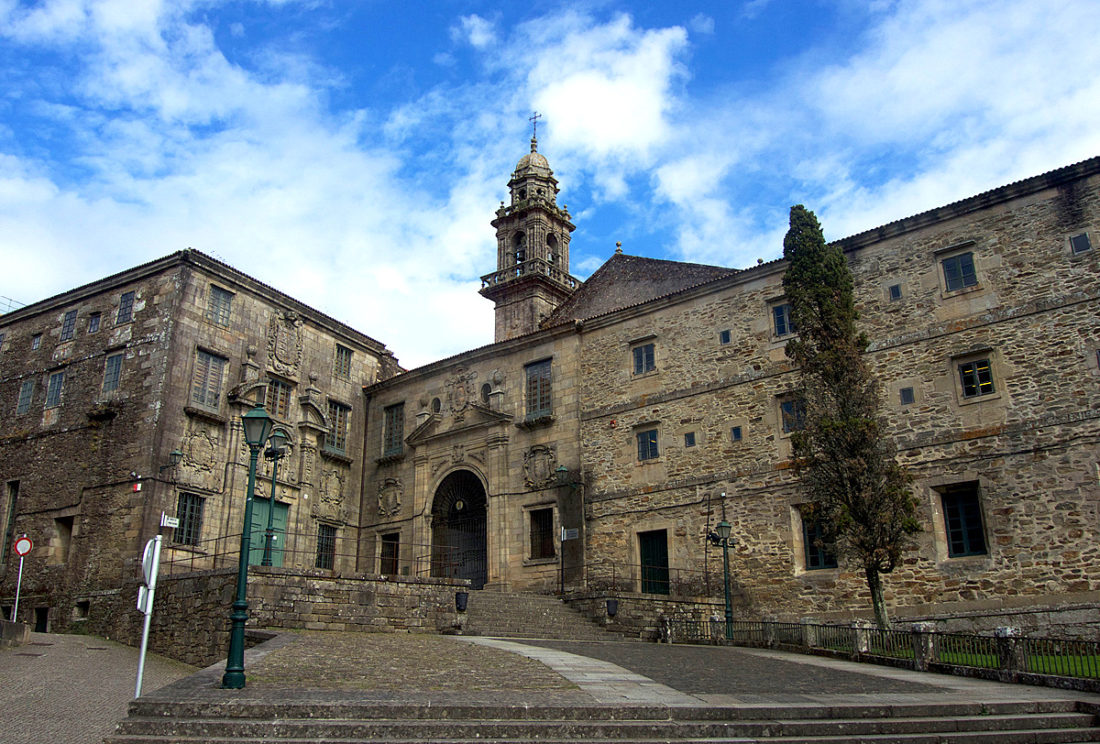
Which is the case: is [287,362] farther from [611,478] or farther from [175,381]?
[611,478]

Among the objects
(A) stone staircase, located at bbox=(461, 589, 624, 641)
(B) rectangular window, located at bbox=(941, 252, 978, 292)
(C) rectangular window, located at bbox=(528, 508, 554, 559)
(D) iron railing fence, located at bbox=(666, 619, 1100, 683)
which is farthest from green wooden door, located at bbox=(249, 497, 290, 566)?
(B) rectangular window, located at bbox=(941, 252, 978, 292)

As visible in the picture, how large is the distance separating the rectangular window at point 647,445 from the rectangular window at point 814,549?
446cm

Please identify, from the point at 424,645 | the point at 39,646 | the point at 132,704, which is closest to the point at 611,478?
the point at 424,645

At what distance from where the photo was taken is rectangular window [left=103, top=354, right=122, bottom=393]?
24594mm

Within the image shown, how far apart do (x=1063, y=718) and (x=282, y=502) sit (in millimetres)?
21336

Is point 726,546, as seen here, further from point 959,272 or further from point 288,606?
point 288,606

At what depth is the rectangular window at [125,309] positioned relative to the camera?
993 inches

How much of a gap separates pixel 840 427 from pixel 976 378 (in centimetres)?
319

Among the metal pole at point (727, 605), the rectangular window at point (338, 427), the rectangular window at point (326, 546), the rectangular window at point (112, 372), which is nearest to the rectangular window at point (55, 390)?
the rectangular window at point (112, 372)

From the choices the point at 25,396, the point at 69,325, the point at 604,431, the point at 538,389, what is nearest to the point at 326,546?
the point at 538,389

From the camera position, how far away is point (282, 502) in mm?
26375

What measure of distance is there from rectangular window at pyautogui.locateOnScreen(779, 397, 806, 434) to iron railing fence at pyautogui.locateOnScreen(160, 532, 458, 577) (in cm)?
1069

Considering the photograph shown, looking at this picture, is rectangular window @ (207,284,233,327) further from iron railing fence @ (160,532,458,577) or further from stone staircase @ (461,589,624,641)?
stone staircase @ (461,589,624,641)

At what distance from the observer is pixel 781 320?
22469 millimetres
